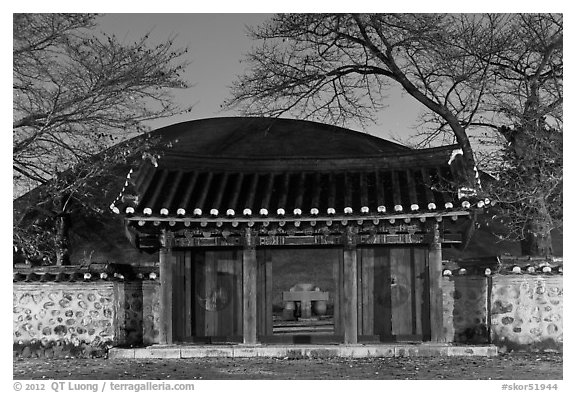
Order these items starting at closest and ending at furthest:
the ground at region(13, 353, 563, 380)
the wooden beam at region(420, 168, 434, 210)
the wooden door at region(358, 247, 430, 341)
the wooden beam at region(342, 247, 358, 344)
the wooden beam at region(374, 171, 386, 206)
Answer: the ground at region(13, 353, 563, 380), the wooden beam at region(420, 168, 434, 210), the wooden beam at region(374, 171, 386, 206), the wooden beam at region(342, 247, 358, 344), the wooden door at region(358, 247, 430, 341)

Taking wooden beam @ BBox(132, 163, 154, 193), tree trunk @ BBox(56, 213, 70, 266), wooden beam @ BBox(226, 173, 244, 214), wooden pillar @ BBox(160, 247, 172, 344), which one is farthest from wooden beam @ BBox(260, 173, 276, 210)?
tree trunk @ BBox(56, 213, 70, 266)

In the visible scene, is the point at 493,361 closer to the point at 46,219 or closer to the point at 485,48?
the point at 485,48

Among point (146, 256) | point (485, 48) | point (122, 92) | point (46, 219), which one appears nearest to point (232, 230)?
point (122, 92)

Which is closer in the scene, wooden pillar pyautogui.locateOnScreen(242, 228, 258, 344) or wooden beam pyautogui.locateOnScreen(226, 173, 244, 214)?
wooden beam pyautogui.locateOnScreen(226, 173, 244, 214)

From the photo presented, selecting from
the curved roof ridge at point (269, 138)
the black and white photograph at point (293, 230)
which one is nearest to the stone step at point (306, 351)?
the black and white photograph at point (293, 230)

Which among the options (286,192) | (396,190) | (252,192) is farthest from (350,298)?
(252,192)

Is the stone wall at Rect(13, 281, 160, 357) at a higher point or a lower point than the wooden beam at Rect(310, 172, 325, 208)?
lower

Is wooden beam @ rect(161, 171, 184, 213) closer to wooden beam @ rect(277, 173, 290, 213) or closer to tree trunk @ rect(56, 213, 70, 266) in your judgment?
wooden beam @ rect(277, 173, 290, 213)

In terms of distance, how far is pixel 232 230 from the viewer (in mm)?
15742

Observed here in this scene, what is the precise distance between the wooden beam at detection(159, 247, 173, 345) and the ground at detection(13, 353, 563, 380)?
67cm

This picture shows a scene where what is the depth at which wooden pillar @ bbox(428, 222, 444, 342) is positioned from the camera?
15.2 meters

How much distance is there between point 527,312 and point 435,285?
1.71m
